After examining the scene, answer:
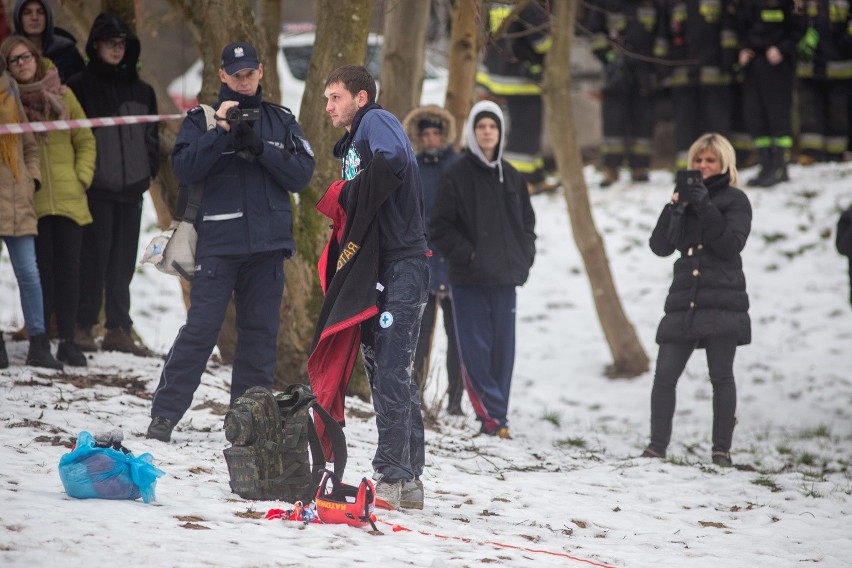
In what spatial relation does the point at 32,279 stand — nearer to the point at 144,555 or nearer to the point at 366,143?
the point at 366,143

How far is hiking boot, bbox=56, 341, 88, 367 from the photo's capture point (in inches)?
285

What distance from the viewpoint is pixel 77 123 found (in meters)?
7.04

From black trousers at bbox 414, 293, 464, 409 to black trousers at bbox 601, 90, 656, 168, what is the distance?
567 centimetres

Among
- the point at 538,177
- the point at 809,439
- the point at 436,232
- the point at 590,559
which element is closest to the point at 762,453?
the point at 809,439

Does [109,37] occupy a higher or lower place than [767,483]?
higher

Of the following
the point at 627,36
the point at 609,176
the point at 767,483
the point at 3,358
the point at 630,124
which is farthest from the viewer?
the point at 609,176

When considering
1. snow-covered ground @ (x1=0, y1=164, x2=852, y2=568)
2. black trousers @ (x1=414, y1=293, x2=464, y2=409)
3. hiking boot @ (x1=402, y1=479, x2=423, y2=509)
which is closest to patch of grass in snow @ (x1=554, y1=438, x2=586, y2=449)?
snow-covered ground @ (x1=0, y1=164, x2=852, y2=568)

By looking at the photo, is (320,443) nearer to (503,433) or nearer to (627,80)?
(503,433)

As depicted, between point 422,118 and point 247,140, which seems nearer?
point 247,140

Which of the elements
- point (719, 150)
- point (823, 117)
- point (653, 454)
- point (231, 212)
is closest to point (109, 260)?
point (231, 212)

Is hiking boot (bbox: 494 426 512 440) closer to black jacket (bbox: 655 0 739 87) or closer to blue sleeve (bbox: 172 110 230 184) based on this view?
blue sleeve (bbox: 172 110 230 184)

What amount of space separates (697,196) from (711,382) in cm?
114

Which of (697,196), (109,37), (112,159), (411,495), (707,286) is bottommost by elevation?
(411,495)

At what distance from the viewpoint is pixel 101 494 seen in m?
4.77
